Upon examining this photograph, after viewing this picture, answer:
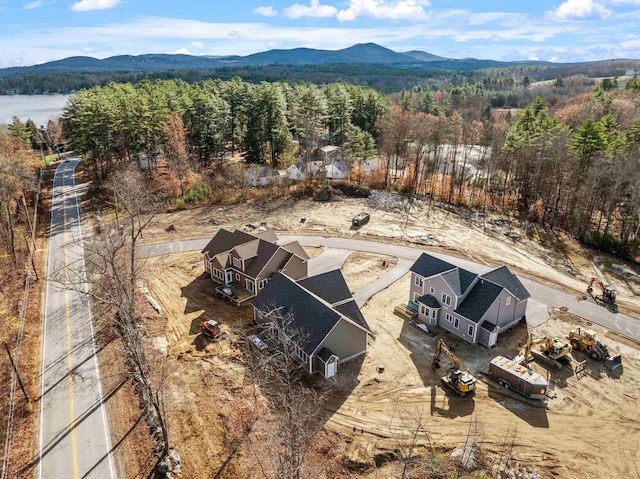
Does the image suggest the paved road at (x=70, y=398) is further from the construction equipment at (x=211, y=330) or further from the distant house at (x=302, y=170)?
the distant house at (x=302, y=170)

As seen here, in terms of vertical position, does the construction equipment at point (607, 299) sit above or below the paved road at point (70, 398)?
below

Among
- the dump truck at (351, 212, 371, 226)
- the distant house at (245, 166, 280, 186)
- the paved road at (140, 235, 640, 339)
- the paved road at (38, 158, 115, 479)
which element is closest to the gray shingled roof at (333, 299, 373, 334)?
the paved road at (140, 235, 640, 339)

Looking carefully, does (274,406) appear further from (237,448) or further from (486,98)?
(486,98)

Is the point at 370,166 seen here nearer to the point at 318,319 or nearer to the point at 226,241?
the point at 226,241

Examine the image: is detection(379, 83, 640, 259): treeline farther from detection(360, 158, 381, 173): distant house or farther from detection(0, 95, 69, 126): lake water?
detection(0, 95, 69, 126): lake water

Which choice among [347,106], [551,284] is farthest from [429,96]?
[551,284]

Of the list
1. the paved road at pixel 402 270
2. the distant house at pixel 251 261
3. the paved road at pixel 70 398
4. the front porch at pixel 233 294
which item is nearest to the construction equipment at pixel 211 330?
the front porch at pixel 233 294
